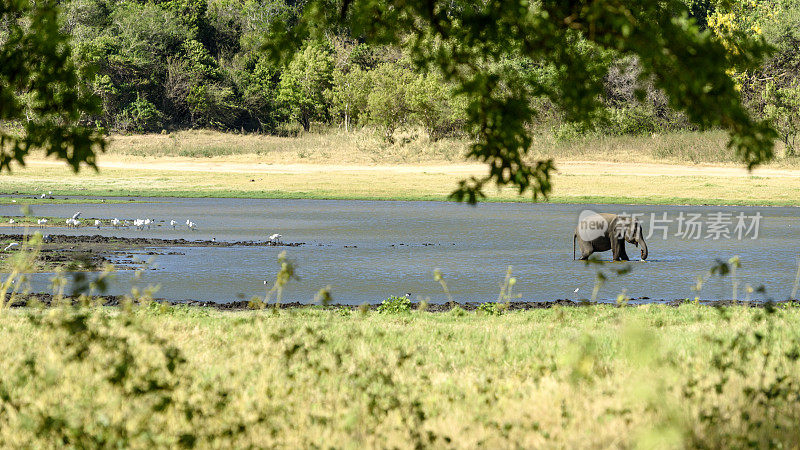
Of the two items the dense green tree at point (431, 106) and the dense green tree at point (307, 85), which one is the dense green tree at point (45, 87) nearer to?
the dense green tree at point (431, 106)

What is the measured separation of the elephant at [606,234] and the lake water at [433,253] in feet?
1.21

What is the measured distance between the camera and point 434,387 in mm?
7004

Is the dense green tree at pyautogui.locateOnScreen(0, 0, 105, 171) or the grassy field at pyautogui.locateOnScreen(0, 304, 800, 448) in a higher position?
the dense green tree at pyautogui.locateOnScreen(0, 0, 105, 171)

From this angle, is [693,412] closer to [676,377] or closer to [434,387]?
[676,377]

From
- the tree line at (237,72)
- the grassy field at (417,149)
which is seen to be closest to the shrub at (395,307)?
the grassy field at (417,149)

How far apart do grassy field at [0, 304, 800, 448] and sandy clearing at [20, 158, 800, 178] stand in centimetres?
3456

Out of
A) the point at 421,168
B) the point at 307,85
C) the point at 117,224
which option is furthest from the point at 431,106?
the point at 117,224

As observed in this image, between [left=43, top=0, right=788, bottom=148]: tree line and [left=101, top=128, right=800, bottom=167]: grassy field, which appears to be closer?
[left=101, top=128, right=800, bottom=167]: grassy field

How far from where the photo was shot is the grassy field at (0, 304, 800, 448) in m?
5.35

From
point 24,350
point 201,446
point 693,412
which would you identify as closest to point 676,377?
point 693,412

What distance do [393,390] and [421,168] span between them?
4092 cm

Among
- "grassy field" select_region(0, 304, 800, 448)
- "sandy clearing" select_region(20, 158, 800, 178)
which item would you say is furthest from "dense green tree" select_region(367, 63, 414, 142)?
"grassy field" select_region(0, 304, 800, 448)

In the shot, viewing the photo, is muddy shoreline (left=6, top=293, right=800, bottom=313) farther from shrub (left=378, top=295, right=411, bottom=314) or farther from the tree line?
the tree line

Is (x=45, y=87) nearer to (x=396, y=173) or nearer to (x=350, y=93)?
(x=396, y=173)
